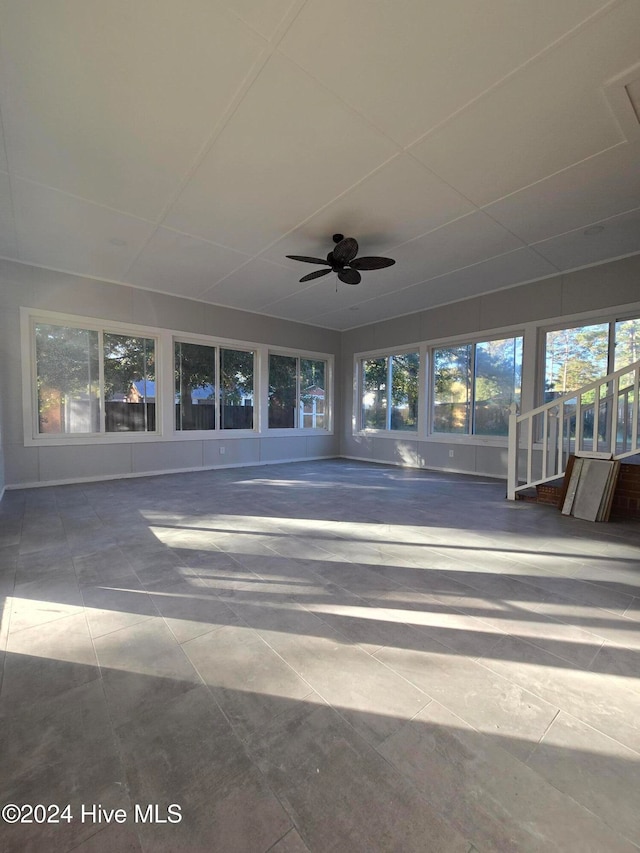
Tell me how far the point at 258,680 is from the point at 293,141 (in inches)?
138

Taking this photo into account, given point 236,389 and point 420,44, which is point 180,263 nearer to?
point 236,389

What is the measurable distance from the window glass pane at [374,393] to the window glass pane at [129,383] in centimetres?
457

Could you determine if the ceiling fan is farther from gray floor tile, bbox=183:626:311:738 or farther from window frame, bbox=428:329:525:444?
gray floor tile, bbox=183:626:311:738

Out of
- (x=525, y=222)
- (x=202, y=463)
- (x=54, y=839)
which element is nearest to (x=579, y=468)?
(x=525, y=222)

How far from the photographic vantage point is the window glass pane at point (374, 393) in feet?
26.6

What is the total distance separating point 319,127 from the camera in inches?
104

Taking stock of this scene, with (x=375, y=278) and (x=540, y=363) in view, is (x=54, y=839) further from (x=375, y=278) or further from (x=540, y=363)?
(x=540, y=363)

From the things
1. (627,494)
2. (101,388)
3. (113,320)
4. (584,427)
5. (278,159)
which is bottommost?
(627,494)

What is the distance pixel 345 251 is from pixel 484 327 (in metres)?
3.47

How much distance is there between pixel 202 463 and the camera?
6863 millimetres

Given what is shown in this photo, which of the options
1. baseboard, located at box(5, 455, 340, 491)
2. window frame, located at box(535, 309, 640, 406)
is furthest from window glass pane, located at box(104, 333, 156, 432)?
window frame, located at box(535, 309, 640, 406)

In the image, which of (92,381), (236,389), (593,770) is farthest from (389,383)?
(593,770)

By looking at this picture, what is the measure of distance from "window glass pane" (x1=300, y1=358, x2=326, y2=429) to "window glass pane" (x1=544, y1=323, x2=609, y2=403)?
474 cm

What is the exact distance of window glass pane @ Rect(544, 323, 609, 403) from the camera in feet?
16.9
